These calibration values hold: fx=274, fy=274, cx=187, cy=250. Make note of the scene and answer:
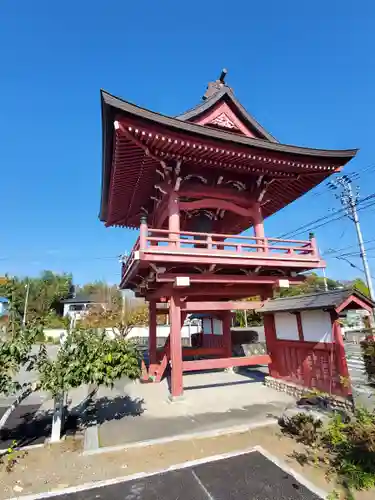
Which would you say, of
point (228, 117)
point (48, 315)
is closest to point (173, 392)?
point (48, 315)

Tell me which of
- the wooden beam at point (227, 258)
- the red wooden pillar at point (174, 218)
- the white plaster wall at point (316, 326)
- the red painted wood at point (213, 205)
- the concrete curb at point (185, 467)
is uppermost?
the red painted wood at point (213, 205)

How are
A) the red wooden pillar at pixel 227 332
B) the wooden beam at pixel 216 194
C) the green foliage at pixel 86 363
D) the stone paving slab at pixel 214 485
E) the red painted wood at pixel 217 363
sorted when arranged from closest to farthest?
the stone paving slab at pixel 214 485, the green foliage at pixel 86 363, the red painted wood at pixel 217 363, the wooden beam at pixel 216 194, the red wooden pillar at pixel 227 332

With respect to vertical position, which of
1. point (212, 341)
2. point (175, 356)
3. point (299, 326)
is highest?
point (299, 326)

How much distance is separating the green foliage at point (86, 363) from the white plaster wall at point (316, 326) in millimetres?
5328

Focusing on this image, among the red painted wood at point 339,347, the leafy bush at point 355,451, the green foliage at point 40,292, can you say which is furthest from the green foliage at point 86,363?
the green foliage at point 40,292

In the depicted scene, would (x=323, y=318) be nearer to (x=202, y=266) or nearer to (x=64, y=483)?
(x=202, y=266)

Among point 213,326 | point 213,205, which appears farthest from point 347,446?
point 213,326

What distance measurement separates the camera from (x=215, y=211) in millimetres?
12203

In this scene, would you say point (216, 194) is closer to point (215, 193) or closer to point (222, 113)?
point (215, 193)

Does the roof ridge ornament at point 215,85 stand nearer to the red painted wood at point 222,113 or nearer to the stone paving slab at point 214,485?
the red painted wood at point 222,113

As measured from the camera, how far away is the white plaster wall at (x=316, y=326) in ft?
25.5

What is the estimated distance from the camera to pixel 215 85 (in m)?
11.6

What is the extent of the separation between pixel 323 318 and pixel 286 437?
3460 millimetres

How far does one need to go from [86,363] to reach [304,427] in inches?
187
